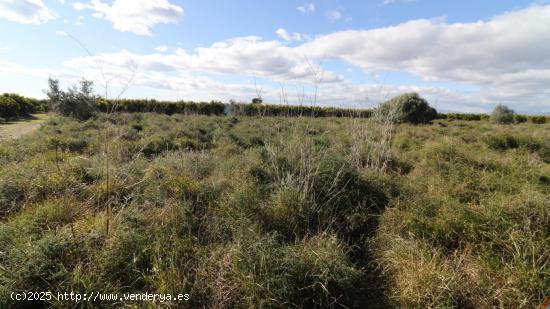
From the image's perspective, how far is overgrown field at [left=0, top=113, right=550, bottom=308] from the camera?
7.68ft

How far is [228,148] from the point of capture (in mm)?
7523

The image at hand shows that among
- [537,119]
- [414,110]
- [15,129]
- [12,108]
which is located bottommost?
[15,129]

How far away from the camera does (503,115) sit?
22.0m

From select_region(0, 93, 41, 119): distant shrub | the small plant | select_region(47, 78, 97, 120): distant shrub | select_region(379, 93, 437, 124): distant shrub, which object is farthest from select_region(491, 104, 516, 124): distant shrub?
select_region(0, 93, 41, 119): distant shrub

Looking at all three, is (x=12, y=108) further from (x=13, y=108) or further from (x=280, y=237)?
(x=280, y=237)

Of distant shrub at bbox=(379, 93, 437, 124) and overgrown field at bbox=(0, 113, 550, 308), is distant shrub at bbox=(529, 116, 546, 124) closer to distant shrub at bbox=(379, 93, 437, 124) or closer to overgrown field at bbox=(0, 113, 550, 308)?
distant shrub at bbox=(379, 93, 437, 124)

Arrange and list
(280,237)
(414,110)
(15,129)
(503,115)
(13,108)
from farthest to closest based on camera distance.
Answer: (503,115)
(414,110)
(13,108)
(15,129)
(280,237)

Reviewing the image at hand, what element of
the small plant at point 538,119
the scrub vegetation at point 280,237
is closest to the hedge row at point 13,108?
the scrub vegetation at point 280,237

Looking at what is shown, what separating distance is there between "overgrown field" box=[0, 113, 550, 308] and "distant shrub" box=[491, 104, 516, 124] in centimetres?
2165

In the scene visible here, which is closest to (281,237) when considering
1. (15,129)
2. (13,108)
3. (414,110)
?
(15,129)

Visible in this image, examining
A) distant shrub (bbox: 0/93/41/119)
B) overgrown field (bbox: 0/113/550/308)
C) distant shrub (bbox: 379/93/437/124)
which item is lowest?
overgrown field (bbox: 0/113/550/308)

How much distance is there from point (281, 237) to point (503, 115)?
1031 inches

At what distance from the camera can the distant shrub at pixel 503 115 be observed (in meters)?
21.9

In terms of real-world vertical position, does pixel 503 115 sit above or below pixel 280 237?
above
